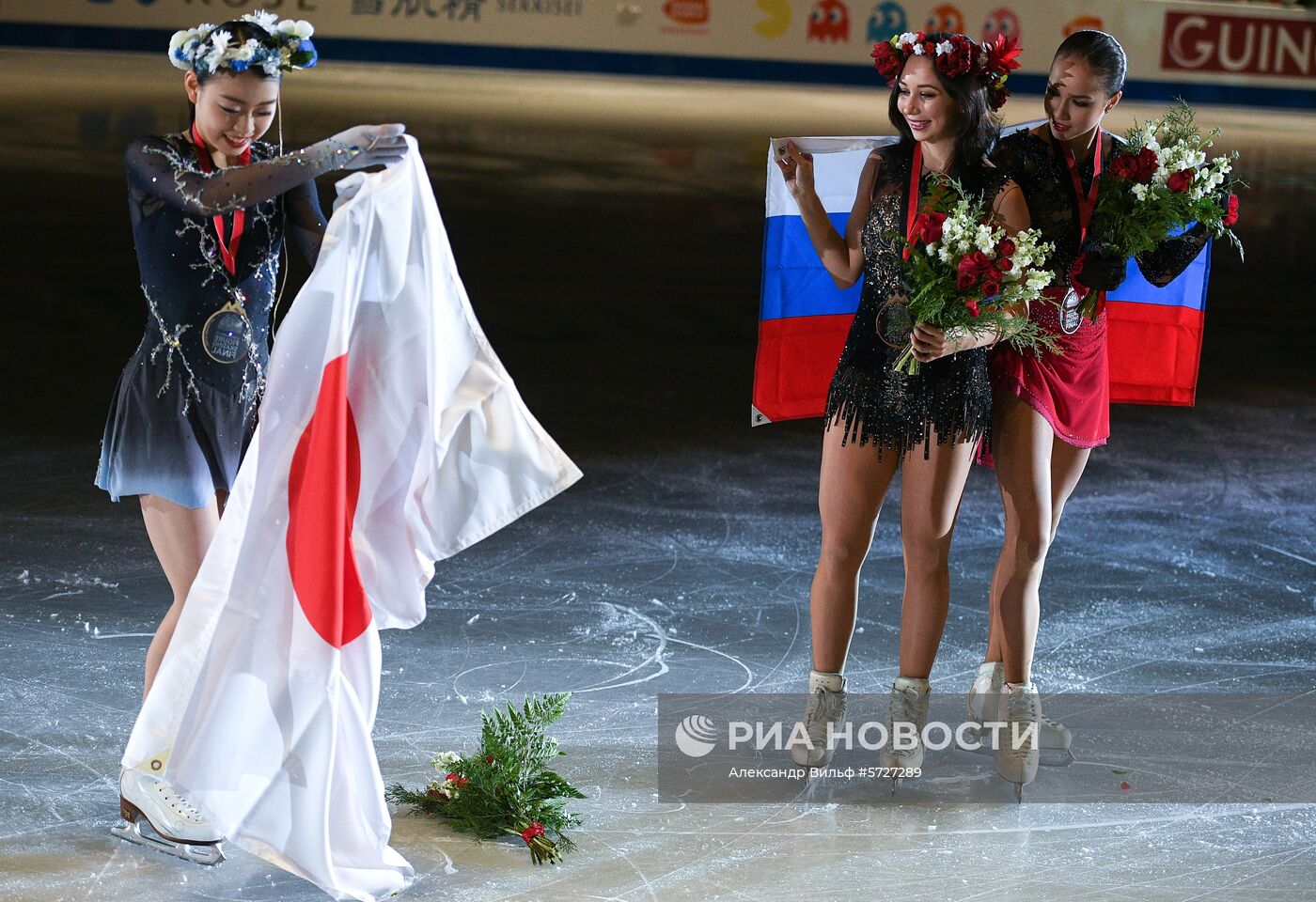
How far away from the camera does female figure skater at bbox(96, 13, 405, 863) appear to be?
3129 mm

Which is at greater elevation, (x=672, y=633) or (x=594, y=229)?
(x=594, y=229)

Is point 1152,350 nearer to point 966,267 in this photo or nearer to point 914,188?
point 914,188

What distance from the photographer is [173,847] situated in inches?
132

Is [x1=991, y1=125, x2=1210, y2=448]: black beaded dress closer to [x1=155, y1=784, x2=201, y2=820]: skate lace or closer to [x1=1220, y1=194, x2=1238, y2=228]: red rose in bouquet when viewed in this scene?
[x1=1220, y1=194, x2=1238, y2=228]: red rose in bouquet

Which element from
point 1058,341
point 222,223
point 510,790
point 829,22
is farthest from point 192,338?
point 829,22

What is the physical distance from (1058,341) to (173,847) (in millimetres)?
2327

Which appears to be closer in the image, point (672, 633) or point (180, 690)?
point (180, 690)

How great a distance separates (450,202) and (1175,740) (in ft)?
29.3

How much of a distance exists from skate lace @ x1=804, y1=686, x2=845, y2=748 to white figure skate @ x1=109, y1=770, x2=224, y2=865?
56.1 inches

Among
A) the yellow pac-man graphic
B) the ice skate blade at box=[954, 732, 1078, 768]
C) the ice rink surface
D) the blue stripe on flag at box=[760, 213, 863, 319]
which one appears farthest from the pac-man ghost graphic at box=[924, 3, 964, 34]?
the ice skate blade at box=[954, 732, 1078, 768]

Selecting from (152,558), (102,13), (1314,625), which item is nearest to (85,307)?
(152,558)

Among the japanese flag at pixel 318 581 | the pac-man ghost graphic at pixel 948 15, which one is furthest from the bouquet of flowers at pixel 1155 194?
the pac-man ghost graphic at pixel 948 15

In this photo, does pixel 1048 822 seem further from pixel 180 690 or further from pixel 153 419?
pixel 153 419

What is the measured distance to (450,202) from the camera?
12234mm
